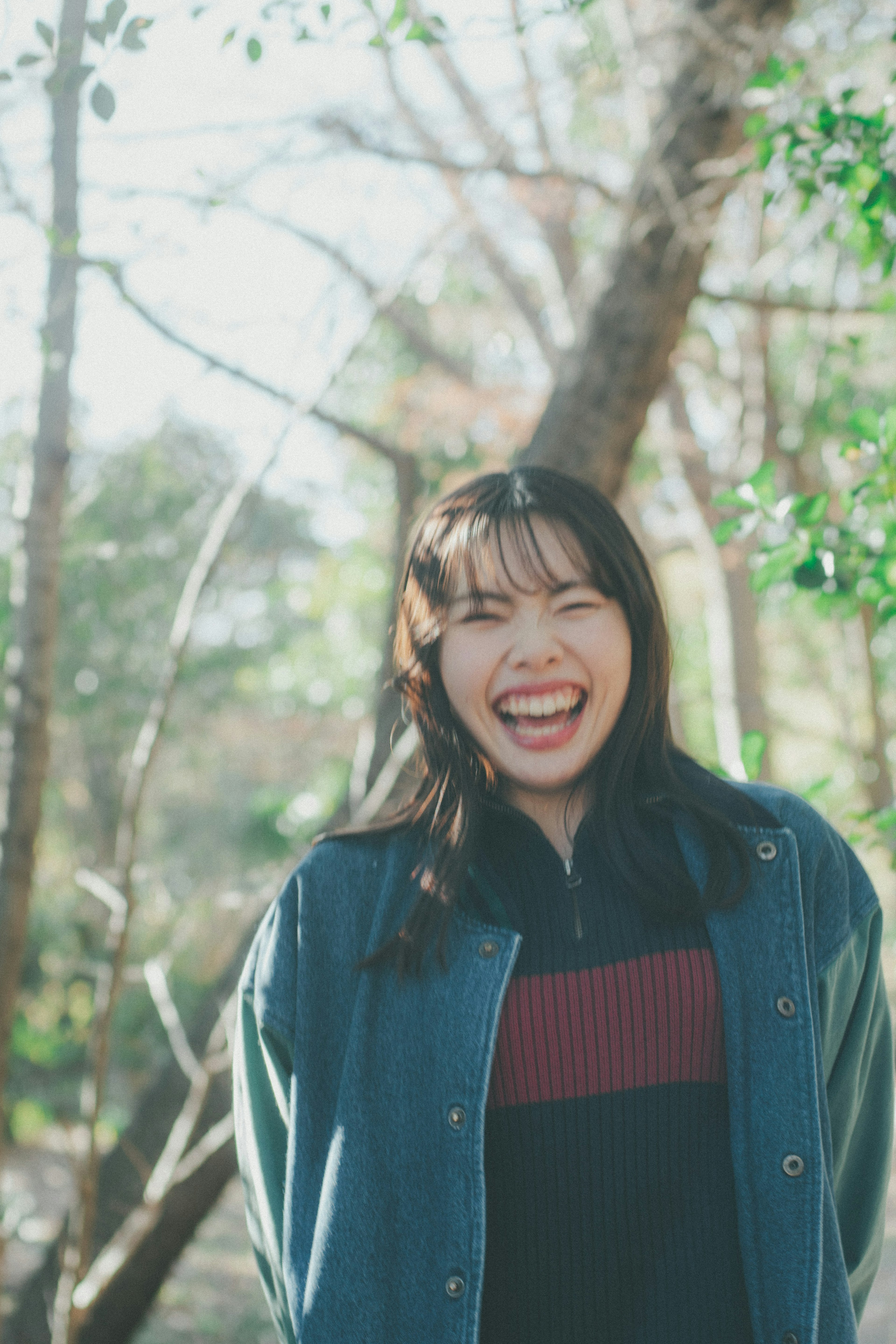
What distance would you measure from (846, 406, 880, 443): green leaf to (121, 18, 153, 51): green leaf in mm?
1272

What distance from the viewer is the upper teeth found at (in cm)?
142

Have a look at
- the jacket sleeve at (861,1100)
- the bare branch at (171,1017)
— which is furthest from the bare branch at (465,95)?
the jacket sleeve at (861,1100)

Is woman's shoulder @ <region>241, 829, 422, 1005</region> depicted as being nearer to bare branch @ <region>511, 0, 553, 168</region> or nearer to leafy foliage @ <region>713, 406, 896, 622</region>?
leafy foliage @ <region>713, 406, 896, 622</region>

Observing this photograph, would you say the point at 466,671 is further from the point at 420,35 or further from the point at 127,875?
the point at 127,875

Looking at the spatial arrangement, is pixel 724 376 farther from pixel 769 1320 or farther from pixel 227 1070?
pixel 769 1320

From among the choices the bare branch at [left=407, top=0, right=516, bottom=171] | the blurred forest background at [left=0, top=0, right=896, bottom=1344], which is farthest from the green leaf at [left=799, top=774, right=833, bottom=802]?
the bare branch at [left=407, top=0, right=516, bottom=171]

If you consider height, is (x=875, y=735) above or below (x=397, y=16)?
below

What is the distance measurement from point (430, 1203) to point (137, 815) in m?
1.31

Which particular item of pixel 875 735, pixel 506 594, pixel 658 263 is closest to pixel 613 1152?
pixel 506 594

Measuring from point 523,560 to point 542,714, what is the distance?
20 cm

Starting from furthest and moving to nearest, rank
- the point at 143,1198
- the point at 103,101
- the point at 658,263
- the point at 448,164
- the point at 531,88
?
the point at 531,88
the point at 448,164
the point at 143,1198
the point at 658,263
the point at 103,101

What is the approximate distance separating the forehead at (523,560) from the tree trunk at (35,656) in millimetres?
1440

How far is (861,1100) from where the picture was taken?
1471 millimetres

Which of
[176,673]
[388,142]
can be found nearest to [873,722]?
[388,142]
